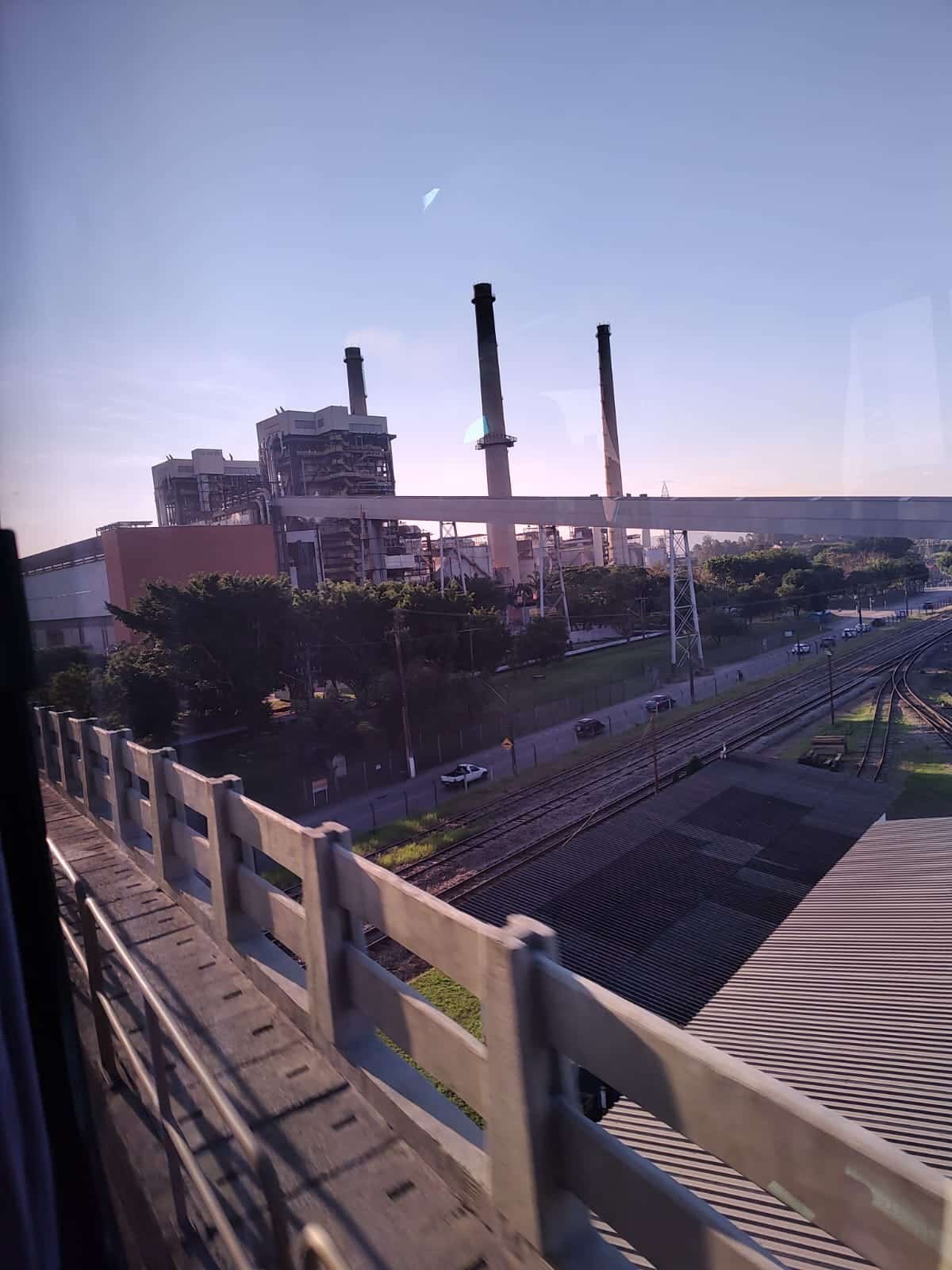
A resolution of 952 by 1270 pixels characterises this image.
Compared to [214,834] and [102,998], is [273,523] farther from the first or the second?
[102,998]

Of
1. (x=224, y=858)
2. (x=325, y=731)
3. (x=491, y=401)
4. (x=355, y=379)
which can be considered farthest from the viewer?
(x=491, y=401)

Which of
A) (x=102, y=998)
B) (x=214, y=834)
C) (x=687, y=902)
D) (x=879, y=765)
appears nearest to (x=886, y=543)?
(x=879, y=765)

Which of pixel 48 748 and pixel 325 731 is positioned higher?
pixel 48 748

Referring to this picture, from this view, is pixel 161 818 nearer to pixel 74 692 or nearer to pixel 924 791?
pixel 74 692

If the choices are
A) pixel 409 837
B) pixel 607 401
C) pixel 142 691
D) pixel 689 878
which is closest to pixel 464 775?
pixel 409 837

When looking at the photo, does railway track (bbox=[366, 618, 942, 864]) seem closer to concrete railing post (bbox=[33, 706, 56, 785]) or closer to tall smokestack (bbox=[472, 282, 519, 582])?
concrete railing post (bbox=[33, 706, 56, 785])

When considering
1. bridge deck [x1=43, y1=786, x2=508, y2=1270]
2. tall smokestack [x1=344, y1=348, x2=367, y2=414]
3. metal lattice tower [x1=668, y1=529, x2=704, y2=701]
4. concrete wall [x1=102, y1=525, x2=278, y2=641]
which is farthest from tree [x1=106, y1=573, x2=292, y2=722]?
tall smokestack [x1=344, y1=348, x2=367, y2=414]

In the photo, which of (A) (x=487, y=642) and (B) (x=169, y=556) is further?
(A) (x=487, y=642)
